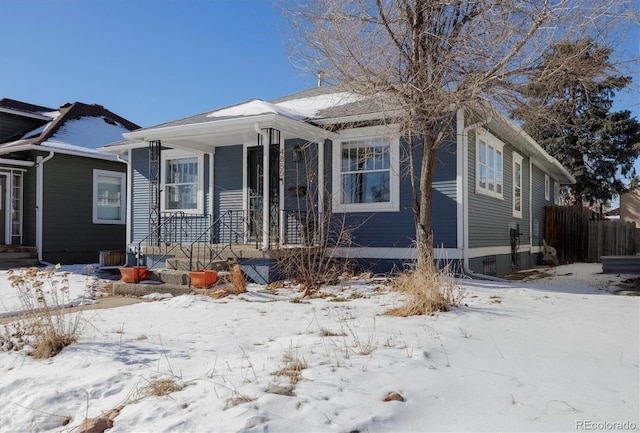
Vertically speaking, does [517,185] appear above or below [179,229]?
above

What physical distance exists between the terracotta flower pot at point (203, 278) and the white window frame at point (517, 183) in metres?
9.07

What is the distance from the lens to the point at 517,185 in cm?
1376

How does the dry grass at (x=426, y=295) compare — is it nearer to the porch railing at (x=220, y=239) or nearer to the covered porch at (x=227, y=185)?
the covered porch at (x=227, y=185)

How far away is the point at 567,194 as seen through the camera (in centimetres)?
3056

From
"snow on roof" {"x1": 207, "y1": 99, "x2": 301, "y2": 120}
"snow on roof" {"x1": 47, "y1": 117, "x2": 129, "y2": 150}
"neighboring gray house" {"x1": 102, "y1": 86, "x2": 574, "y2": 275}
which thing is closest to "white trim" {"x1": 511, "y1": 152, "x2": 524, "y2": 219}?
"neighboring gray house" {"x1": 102, "y1": 86, "x2": 574, "y2": 275}

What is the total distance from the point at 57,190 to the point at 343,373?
523 inches

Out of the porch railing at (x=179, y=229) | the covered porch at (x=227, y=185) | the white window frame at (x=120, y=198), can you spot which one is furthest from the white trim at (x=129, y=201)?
the white window frame at (x=120, y=198)

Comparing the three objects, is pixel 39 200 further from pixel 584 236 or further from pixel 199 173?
pixel 584 236

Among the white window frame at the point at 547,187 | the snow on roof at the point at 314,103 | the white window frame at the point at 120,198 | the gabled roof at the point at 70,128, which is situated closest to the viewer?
the snow on roof at the point at 314,103

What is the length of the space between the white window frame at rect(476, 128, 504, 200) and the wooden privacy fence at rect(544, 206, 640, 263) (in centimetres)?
658

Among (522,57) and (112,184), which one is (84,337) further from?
(112,184)

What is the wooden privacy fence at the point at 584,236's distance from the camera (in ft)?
54.0

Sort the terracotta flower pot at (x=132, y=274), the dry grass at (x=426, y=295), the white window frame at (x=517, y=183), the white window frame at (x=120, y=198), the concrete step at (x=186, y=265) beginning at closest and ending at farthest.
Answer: the dry grass at (x=426, y=295), the terracotta flower pot at (x=132, y=274), the concrete step at (x=186, y=265), the white window frame at (x=517, y=183), the white window frame at (x=120, y=198)

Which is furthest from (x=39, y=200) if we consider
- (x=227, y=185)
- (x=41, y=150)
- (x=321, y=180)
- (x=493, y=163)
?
(x=493, y=163)
